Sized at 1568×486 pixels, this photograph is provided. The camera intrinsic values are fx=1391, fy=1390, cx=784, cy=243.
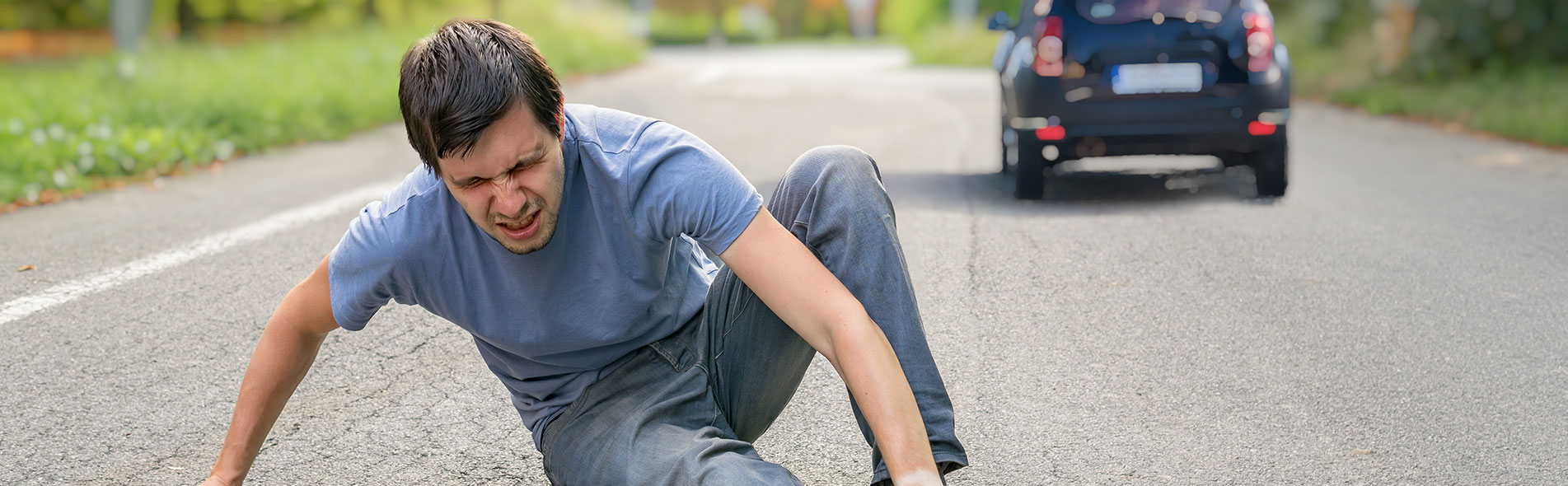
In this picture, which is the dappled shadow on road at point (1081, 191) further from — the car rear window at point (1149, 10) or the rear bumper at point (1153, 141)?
the car rear window at point (1149, 10)

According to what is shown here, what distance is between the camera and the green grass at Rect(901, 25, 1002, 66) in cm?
2727

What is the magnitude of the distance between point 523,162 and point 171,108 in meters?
9.47

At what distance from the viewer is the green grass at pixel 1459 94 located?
11.9 meters

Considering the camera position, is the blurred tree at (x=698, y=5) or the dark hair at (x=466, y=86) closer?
the dark hair at (x=466, y=86)

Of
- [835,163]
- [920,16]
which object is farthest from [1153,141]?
[920,16]

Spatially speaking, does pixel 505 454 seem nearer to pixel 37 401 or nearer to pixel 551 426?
pixel 551 426

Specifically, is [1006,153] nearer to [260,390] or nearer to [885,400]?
[885,400]

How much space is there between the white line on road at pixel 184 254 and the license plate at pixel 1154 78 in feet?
13.8

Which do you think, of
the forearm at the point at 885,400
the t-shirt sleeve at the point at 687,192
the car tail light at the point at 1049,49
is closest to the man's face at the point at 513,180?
the t-shirt sleeve at the point at 687,192

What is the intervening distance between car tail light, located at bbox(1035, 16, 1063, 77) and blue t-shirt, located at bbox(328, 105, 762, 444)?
5.58 m

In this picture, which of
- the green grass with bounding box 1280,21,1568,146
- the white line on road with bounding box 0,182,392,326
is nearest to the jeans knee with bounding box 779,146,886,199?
the white line on road with bounding box 0,182,392,326

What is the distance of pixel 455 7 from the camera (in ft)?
92.6

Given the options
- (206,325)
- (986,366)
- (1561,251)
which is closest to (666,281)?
(986,366)

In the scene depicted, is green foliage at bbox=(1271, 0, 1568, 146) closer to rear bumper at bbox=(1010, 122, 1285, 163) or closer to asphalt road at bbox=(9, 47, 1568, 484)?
asphalt road at bbox=(9, 47, 1568, 484)
